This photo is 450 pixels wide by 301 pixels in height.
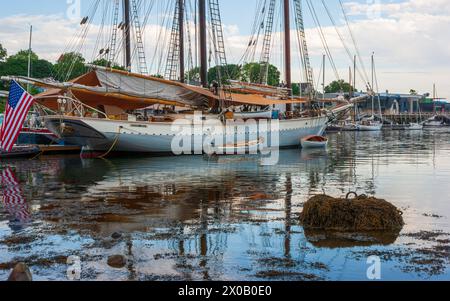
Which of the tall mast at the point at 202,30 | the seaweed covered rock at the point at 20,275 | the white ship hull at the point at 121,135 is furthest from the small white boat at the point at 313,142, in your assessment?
the seaweed covered rock at the point at 20,275

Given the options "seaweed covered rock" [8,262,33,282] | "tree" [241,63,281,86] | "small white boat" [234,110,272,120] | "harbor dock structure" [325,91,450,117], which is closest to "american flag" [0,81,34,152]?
"small white boat" [234,110,272,120]

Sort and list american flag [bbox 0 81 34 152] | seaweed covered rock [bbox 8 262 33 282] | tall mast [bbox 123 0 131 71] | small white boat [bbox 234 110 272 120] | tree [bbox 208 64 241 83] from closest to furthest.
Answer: seaweed covered rock [bbox 8 262 33 282], american flag [bbox 0 81 34 152], small white boat [bbox 234 110 272 120], tree [bbox 208 64 241 83], tall mast [bbox 123 0 131 71]

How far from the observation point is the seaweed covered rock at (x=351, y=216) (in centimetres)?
1227

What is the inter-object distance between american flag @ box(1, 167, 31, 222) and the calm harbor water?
0.07 m

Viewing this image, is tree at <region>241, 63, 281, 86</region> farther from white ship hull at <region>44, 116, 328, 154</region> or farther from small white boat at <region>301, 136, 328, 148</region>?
white ship hull at <region>44, 116, 328, 154</region>

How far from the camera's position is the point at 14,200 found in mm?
17656

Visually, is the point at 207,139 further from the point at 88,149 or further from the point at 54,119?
the point at 54,119

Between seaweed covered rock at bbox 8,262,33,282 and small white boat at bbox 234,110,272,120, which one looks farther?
small white boat at bbox 234,110,272,120

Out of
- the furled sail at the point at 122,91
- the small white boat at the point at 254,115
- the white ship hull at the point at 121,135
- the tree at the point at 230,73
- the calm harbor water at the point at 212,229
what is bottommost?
the calm harbor water at the point at 212,229

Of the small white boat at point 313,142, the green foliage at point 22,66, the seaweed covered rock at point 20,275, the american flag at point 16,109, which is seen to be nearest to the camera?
the seaweed covered rock at point 20,275

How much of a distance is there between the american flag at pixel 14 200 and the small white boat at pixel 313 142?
28.8m

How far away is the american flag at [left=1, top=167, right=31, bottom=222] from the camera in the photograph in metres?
14.7

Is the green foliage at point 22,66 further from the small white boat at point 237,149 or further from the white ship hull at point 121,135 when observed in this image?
the small white boat at point 237,149
